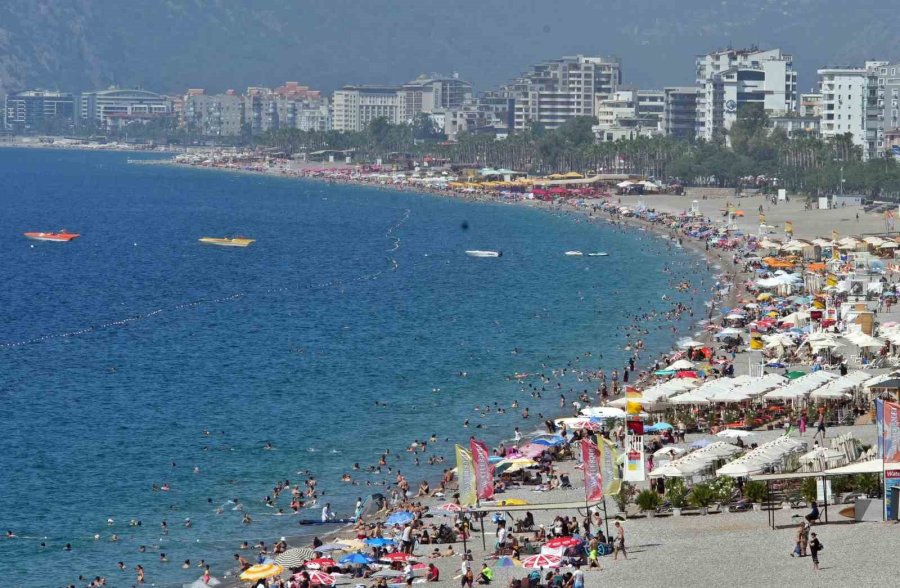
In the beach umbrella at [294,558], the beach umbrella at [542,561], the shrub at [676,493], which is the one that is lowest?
the beach umbrella at [294,558]

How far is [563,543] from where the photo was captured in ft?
120

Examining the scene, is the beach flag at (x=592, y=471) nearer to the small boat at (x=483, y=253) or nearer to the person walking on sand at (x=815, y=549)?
the person walking on sand at (x=815, y=549)

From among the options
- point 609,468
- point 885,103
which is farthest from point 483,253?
point 609,468

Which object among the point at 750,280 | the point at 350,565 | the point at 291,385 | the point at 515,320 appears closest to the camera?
the point at 350,565

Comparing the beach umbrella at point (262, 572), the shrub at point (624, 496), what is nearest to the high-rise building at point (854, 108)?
the shrub at point (624, 496)

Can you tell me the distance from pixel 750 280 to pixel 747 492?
51.1 metres

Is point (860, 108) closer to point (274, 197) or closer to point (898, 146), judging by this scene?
point (898, 146)

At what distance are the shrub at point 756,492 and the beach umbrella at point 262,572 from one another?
11.1 meters

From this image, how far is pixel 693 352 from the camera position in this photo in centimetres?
6384

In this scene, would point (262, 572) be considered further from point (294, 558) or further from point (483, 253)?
point (483, 253)

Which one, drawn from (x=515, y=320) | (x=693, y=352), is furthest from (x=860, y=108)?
(x=693, y=352)

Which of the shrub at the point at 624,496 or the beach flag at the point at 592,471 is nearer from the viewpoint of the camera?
the beach flag at the point at 592,471

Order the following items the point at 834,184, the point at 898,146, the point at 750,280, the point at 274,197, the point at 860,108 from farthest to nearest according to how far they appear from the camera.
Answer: the point at 274,197, the point at 860,108, the point at 898,146, the point at 834,184, the point at 750,280

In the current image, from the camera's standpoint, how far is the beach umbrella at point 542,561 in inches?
1407
